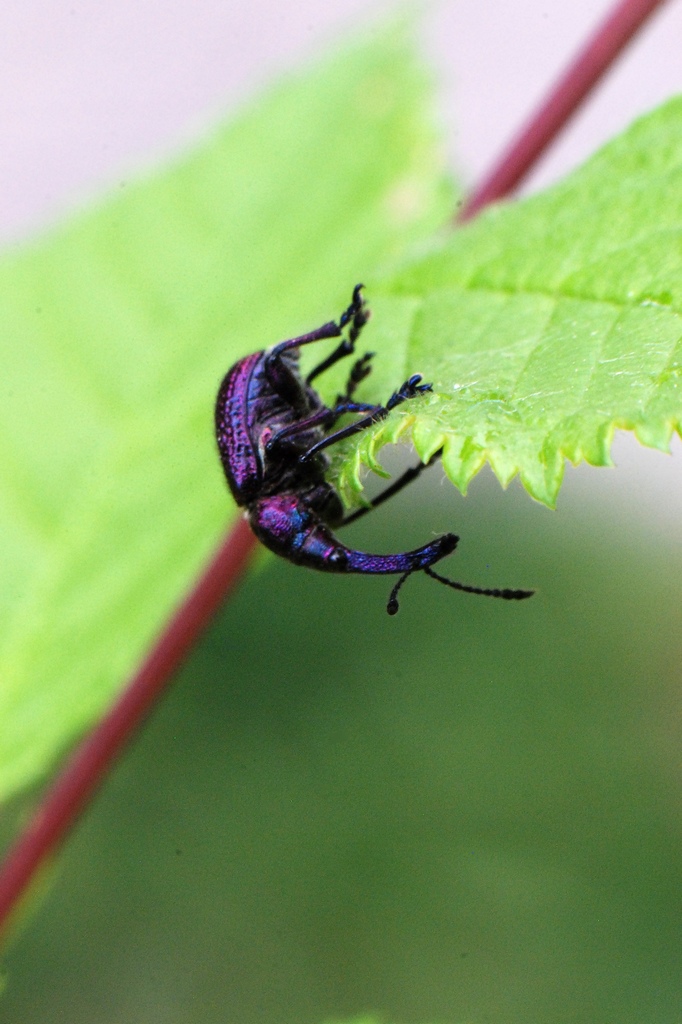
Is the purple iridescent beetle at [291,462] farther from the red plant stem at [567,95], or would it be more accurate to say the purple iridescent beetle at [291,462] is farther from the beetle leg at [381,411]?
the red plant stem at [567,95]

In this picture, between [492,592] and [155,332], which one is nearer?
[492,592]

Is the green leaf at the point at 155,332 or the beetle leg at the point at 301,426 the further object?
the green leaf at the point at 155,332

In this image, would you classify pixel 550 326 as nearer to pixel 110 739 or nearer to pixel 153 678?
pixel 153 678

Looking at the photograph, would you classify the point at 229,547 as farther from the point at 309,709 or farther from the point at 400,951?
the point at 309,709

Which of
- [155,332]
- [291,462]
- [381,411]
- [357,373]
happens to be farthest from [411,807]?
[381,411]

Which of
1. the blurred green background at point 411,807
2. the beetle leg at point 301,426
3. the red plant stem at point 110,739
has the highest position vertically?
the beetle leg at point 301,426

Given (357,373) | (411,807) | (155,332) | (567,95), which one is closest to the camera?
(567,95)

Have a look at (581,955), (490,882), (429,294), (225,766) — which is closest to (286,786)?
(225,766)

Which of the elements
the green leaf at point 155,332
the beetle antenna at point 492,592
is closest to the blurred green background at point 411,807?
the green leaf at point 155,332
